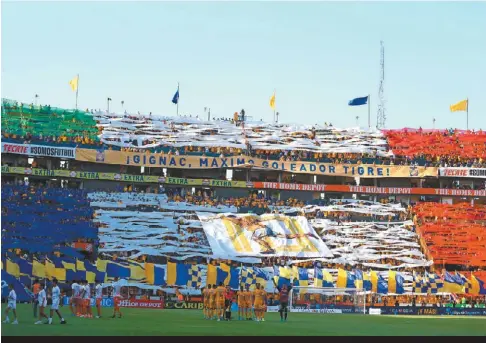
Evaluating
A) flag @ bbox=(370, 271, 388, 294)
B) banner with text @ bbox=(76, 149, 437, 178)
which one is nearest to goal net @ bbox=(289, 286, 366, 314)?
flag @ bbox=(370, 271, 388, 294)

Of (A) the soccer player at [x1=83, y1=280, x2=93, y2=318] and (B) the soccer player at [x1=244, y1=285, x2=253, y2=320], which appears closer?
(A) the soccer player at [x1=83, y1=280, x2=93, y2=318]

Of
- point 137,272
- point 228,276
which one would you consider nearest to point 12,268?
point 137,272

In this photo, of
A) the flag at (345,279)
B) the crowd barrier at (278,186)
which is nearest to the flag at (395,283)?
the flag at (345,279)

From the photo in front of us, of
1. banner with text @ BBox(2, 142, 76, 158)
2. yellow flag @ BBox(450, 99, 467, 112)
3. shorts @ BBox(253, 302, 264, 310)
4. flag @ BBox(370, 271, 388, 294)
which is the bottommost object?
flag @ BBox(370, 271, 388, 294)

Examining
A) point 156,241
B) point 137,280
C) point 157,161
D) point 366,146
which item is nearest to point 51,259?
point 137,280

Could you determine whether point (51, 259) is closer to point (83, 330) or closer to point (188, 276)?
point (188, 276)

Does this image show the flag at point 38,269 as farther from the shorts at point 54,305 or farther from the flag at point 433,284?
the flag at point 433,284

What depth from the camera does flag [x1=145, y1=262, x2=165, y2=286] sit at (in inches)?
1763

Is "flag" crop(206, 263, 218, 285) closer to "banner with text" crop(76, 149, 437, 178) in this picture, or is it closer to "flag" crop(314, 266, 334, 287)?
"flag" crop(314, 266, 334, 287)

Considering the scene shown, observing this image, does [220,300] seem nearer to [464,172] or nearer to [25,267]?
[25,267]

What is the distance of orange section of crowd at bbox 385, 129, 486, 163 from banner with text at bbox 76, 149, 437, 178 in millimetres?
3074

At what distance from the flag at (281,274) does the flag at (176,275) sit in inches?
183

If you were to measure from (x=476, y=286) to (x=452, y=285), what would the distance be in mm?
1426

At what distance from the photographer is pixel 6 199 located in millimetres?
54062
